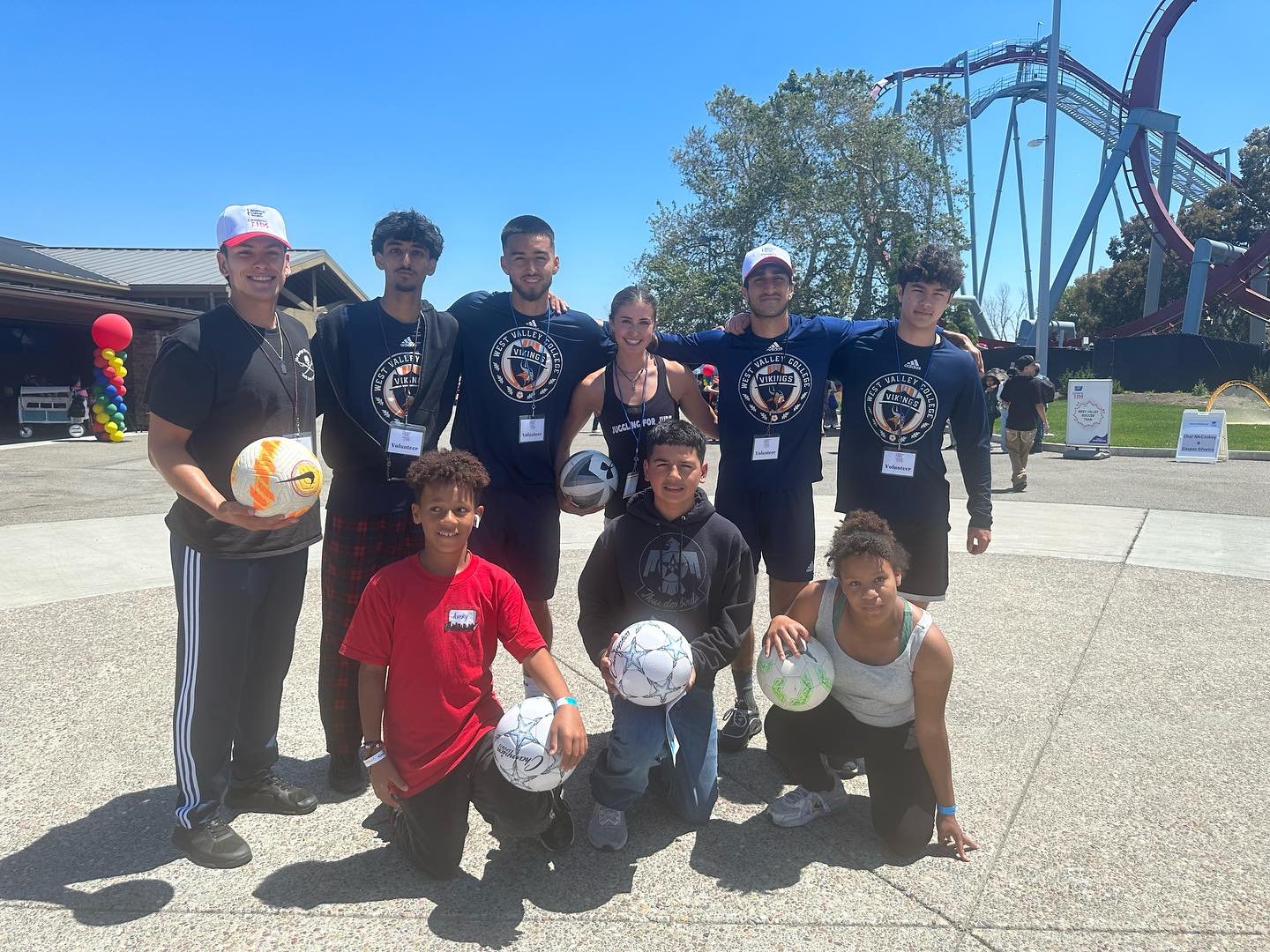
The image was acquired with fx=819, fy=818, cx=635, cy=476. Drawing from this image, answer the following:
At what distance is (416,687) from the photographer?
276 centimetres

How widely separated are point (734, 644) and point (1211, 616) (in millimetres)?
4225

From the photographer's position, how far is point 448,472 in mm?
2779

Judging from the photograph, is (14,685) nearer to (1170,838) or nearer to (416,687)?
(416,687)

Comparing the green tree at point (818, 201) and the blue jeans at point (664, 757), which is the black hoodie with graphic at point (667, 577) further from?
the green tree at point (818, 201)

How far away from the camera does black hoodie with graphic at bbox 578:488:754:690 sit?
3.20 meters

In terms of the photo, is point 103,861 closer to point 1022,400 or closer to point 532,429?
point 532,429

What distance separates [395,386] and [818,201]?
30.2m

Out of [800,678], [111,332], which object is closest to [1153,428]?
[800,678]

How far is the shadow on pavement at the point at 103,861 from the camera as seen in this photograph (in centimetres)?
254

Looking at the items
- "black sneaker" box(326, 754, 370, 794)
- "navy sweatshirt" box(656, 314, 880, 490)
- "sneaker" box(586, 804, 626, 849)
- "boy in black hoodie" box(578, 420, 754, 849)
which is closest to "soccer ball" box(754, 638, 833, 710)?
"boy in black hoodie" box(578, 420, 754, 849)

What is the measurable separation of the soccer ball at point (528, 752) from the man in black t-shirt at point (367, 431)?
96cm

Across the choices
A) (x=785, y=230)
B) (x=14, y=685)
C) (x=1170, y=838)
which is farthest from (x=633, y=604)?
(x=785, y=230)

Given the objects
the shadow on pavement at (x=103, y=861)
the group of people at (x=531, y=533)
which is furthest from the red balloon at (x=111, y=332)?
the shadow on pavement at (x=103, y=861)

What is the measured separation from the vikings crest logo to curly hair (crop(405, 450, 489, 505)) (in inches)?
19.2
